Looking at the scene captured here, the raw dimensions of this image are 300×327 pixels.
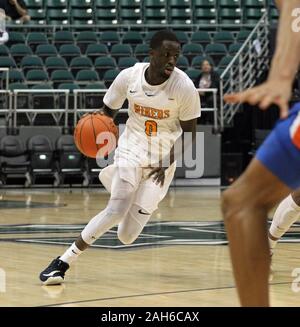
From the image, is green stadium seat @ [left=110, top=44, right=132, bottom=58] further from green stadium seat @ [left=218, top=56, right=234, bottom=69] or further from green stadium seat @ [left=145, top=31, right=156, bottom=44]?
green stadium seat @ [left=218, top=56, right=234, bottom=69]

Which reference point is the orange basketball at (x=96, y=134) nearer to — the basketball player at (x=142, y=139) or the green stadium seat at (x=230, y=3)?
the basketball player at (x=142, y=139)

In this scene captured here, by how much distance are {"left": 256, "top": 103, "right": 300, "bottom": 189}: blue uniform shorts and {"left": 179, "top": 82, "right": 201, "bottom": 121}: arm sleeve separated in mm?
3880

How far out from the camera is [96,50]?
20.6 metres

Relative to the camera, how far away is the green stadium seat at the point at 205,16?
23.0 meters

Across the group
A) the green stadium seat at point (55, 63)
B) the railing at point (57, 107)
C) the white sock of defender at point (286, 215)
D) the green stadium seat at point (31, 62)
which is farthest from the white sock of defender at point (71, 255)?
the green stadium seat at point (55, 63)

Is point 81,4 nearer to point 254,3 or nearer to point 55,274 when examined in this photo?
point 254,3

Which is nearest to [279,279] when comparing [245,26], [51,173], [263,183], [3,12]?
[263,183]

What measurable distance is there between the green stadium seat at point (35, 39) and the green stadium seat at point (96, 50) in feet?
3.42

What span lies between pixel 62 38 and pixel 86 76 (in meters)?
1.92

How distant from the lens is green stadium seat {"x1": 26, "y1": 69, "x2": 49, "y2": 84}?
19.4m

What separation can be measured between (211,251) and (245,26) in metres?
14.7

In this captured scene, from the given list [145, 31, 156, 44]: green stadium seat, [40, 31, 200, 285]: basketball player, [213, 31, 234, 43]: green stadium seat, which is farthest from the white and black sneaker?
[213, 31, 234, 43]: green stadium seat

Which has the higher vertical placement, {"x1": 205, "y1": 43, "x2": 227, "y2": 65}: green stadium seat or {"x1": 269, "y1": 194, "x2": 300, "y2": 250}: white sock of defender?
{"x1": 269, "y1": 194, "x2": 300, "y2": 250}: white sock of defender

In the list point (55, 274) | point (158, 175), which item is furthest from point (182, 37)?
→ point (55, 274)
